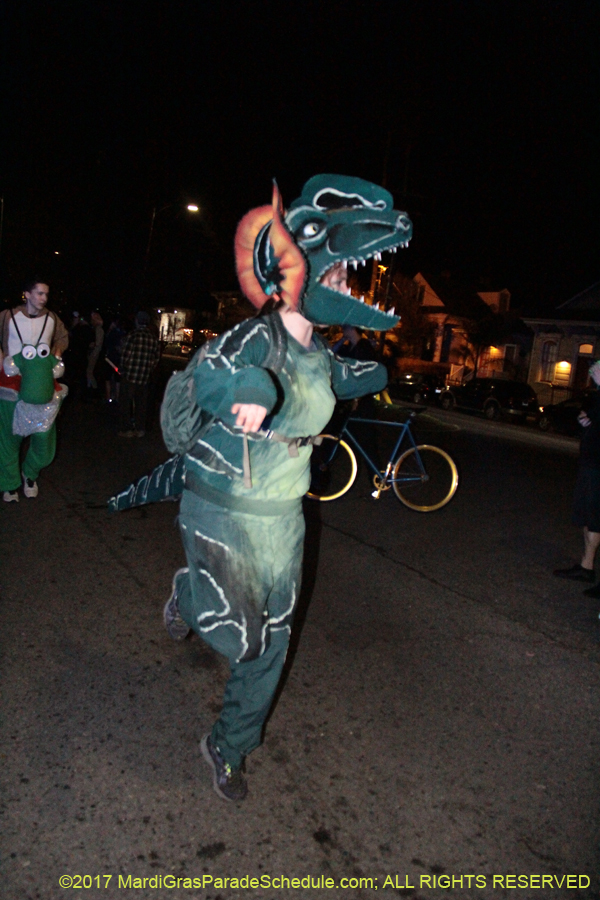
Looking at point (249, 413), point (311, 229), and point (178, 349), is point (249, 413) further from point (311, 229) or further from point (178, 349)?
point (178, 349)

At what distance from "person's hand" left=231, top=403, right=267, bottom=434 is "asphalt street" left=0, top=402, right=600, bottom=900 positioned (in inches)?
59.1

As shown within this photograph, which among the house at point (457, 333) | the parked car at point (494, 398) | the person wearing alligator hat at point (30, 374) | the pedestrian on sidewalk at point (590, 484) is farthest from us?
the house at point (457, 333)

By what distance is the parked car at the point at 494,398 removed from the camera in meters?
23.8

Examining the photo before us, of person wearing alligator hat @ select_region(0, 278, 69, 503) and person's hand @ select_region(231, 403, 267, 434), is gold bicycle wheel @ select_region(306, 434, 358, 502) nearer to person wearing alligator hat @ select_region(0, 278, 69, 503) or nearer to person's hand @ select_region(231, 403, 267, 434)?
person wearing alligator hat @ select_region(0, 278, 69, 503)

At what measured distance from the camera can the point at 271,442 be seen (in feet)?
7.63

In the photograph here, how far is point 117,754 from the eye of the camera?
9.16 ft

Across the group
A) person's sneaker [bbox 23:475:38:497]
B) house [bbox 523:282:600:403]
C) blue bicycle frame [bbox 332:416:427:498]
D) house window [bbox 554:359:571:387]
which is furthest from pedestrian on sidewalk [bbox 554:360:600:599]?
house window [bbox 554:359:571:387]

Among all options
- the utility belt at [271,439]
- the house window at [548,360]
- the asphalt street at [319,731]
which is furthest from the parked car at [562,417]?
the utility belt at [271,439]

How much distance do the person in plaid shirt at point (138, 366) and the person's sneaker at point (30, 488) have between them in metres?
3.82

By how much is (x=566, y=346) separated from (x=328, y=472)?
29.1m

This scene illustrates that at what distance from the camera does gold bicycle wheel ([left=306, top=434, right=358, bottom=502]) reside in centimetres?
689

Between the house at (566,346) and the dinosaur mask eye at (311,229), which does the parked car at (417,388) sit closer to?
the house at (566,346)

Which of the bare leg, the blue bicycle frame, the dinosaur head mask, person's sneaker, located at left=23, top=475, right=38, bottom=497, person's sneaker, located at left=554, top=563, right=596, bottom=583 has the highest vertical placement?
the dinosaur head mask

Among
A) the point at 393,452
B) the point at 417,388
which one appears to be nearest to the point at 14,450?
the point at 393,452
